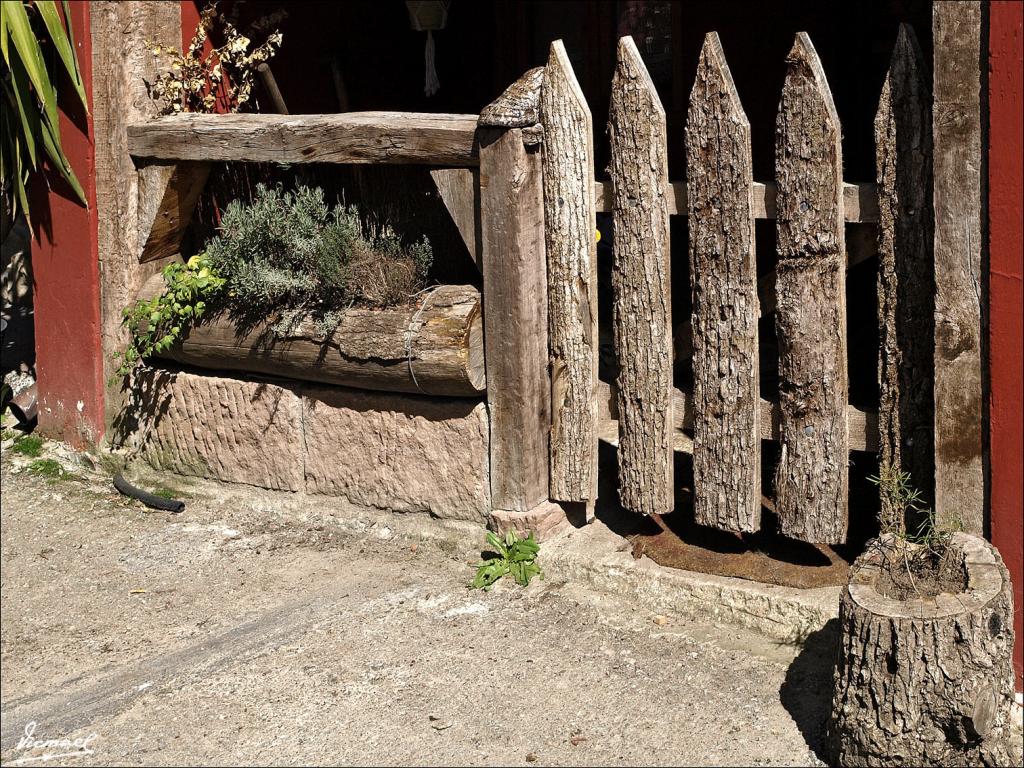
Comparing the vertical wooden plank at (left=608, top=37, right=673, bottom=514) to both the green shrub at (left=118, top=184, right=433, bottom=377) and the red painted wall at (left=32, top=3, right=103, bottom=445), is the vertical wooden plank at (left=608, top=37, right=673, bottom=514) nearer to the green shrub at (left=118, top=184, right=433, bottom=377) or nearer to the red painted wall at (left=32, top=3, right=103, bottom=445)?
the green shrub at (left=118, top=184, right=433, bottom=377)

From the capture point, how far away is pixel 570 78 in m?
4.25

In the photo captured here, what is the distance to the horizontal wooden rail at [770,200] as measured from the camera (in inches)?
150

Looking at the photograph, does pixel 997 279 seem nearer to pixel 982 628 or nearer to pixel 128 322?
pixel 982 628

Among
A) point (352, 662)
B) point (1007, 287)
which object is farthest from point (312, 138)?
point (1007, 287)

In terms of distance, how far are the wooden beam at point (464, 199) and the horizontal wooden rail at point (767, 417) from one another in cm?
64

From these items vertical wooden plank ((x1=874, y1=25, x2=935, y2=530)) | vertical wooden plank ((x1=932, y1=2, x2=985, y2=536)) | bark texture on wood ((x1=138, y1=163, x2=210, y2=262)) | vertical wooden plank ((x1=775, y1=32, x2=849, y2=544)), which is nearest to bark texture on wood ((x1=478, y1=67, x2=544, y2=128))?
vertical wooden plank ((x1=775, y1=32, x2=849, y2=544))

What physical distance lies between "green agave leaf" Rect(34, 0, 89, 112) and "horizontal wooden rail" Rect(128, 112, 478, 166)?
267 mm

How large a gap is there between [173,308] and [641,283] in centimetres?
204

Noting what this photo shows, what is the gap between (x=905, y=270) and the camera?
3.75 meters

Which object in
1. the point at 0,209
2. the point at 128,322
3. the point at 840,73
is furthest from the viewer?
the point at 840,73

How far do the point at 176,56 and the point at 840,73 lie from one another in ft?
13.0

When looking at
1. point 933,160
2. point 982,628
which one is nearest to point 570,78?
point 933,160

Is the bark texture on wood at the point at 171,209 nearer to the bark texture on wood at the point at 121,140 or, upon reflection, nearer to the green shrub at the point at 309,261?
the bark texture on wood at the point at 121,140

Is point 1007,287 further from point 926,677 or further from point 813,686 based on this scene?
point 813,686
